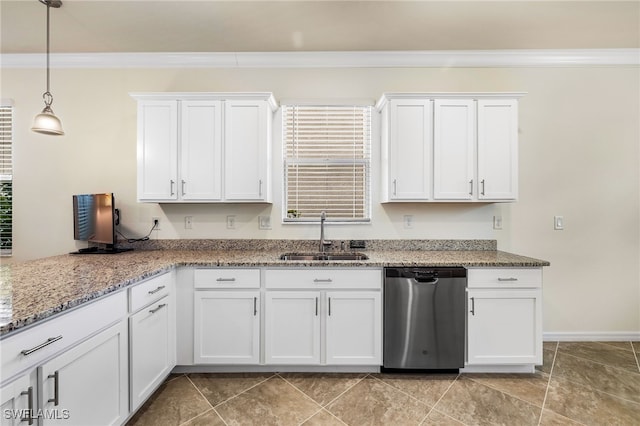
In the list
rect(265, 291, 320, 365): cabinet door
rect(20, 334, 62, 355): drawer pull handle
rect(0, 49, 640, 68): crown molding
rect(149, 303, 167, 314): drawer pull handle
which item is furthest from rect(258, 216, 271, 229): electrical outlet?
rect(20, 334, 62, 355): drawer pull handle

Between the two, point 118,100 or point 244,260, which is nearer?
point 244,260

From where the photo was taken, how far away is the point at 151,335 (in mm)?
1845

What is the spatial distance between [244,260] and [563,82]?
11.2 feet

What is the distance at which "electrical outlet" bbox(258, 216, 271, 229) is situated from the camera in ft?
9.20

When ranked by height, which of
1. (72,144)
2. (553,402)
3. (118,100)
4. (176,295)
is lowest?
(553,402)

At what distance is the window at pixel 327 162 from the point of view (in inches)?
112

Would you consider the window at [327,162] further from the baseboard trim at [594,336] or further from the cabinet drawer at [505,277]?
→ the baseboard trim at [594,336]

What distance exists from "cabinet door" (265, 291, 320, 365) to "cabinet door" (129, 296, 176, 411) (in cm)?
69

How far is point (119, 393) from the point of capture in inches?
61.0

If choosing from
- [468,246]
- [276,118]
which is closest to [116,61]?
[276,118]

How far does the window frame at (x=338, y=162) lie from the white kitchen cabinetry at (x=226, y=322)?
0.84 meters

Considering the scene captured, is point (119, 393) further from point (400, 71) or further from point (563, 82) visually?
point (563, 82)

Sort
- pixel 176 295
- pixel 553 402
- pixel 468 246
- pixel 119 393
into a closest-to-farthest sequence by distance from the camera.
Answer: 1. pixel 119 393
2. pixel 553 402
3. pixel 176 295
4. pixel 468 246

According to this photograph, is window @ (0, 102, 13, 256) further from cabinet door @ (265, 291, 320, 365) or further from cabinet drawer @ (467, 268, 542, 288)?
cabinet drawer @ (467, 268, 542, 288)
